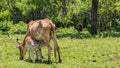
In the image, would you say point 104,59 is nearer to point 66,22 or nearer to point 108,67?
point 108,67

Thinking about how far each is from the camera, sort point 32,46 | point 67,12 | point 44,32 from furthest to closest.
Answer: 1. point 67,12
2. point 32,46
3. point 44,32

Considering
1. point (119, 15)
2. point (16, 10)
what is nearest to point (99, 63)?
point (119, 15)

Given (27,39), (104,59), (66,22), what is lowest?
(66,22)

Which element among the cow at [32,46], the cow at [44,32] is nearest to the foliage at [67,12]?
the cow at [32,46]

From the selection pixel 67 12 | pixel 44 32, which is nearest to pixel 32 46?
pixel 44 32

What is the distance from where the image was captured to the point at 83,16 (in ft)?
179

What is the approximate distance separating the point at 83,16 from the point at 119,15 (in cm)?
605

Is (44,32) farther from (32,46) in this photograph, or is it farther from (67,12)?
(67,12)

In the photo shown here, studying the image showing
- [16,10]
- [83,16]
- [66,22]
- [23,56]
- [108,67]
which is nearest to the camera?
[108,67]

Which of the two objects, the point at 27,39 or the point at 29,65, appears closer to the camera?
the point at 29,65

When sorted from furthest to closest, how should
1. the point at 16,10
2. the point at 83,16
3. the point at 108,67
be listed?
1. the point at 16,10
2. the point at 83,16
3. the point at 108,67

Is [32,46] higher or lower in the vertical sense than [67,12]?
higher

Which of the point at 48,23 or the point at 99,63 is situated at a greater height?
the point at 48,23

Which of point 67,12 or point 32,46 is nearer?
point 32,46
